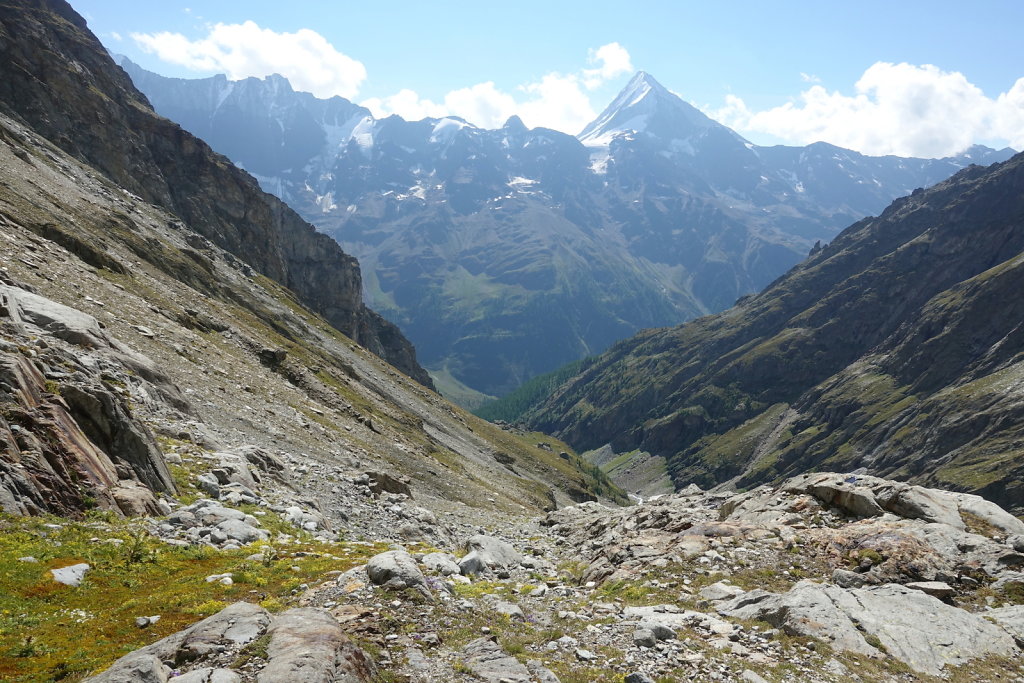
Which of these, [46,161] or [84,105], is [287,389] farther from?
[84,105]

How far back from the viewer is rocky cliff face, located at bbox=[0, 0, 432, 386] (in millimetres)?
122438

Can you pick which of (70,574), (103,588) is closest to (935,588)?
(103,588)

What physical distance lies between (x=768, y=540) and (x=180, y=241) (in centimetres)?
11369

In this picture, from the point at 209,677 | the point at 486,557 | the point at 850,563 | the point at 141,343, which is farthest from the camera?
the point at 141,343

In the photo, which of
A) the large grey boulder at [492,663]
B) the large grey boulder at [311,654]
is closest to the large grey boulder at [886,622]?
the large grey boulder at [492,663]

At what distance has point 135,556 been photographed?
731 inches

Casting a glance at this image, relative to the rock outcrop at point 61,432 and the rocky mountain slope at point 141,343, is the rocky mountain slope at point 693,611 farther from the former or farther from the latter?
the rocky mountain slope at point 141,343

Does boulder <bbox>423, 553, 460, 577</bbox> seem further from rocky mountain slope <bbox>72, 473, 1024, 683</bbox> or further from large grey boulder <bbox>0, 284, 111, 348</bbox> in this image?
large grey boulder <bbox>0, 284, 111, 348</bbox>

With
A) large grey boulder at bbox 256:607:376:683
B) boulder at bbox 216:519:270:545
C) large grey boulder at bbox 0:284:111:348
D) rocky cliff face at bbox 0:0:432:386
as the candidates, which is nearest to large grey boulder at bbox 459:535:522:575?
boulder at bbox 216:519:270:545

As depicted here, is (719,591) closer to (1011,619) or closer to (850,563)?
(850,563)

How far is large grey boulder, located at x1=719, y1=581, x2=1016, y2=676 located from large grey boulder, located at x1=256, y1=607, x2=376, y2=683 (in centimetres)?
1450

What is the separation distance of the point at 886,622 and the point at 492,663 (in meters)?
14.8

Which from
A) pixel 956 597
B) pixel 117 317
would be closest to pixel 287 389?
pixel 117 317

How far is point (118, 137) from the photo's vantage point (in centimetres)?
13650
